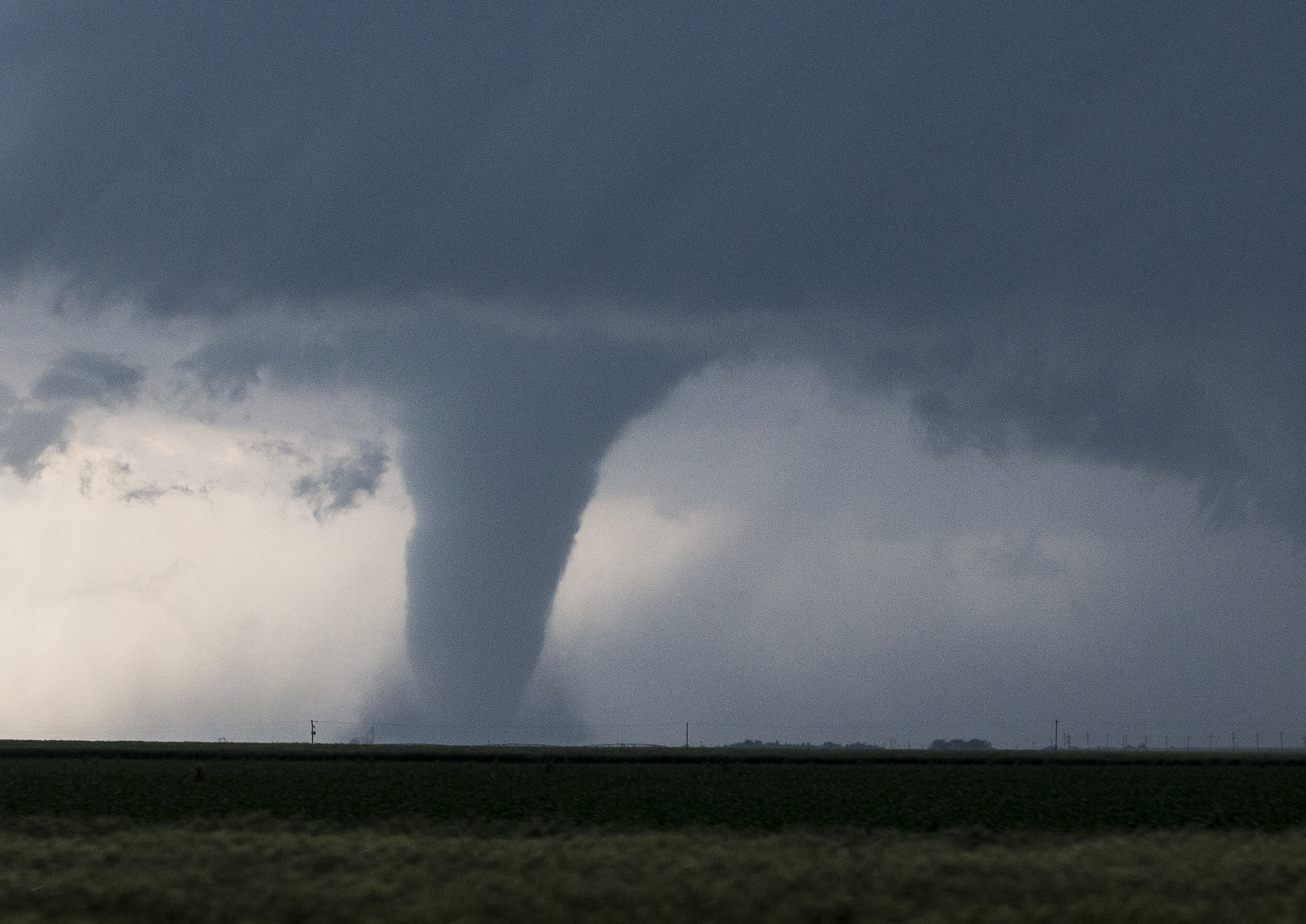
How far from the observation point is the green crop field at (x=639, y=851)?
29.2 m

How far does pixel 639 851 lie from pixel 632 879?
677 cm

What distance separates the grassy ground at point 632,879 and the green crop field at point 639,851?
0.12 m

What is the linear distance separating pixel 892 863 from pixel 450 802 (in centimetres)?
3453

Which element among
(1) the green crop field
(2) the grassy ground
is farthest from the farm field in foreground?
(2) the grassy ground

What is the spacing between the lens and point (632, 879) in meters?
33.0

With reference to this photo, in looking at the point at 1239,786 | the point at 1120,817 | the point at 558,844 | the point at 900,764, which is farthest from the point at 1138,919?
the point at 900,764

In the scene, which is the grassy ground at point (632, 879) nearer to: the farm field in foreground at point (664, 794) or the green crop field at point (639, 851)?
the green crop field at point (639, 851)

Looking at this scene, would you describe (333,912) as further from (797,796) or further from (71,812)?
(797,796)

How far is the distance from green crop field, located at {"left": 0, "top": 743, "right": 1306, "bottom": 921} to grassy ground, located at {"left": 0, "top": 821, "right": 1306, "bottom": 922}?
117mm

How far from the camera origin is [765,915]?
28094mm

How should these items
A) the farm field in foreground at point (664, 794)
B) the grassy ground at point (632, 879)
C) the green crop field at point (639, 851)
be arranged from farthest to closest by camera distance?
the farm field in foreground at point (664, 794), the green crop field at point (639, 851), the grassy ground at point (632, 879)

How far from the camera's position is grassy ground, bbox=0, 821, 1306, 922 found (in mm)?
28500

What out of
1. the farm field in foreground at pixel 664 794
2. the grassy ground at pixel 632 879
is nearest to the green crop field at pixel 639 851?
the grassy ground at pixel 632 879

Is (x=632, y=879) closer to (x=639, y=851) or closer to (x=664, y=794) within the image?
(x=639, y=851)
